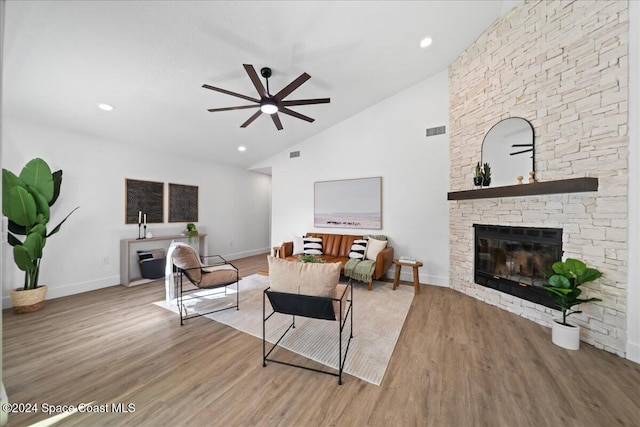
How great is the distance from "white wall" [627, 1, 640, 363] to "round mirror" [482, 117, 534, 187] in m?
0.84

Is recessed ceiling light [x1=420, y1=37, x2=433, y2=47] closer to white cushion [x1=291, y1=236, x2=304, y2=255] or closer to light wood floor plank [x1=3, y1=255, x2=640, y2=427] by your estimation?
light wood floor plank [x1=3, y1=255, x2=640, y2=427]

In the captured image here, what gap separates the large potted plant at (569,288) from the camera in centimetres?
231

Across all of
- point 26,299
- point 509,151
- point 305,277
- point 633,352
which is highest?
point 509,151

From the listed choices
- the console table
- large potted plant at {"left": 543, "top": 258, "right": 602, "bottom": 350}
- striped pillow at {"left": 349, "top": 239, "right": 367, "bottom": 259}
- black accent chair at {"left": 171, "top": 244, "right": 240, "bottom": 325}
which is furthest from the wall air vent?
A: the console table

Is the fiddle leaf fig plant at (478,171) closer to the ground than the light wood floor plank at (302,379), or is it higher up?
higher up

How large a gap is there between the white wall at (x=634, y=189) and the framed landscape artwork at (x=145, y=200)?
706cm

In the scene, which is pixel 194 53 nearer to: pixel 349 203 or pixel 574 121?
pixel 349 203

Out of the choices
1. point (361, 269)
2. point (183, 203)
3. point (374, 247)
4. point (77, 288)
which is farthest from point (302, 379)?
point (183, 203)

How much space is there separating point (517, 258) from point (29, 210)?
21.7ft

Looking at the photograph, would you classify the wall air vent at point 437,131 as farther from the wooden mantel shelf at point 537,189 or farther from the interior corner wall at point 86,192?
the interior corner wall at point 86,192

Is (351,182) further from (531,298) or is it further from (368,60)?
(531,298)

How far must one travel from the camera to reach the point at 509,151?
3283mm

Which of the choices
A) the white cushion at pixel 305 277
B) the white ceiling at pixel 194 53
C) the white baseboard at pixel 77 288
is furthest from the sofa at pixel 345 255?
the white baseboard at pixel 77 288

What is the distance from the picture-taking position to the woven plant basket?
10.1 ft
